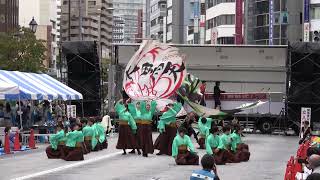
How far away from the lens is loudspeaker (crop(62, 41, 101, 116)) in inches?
1377

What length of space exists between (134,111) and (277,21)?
4547 cm

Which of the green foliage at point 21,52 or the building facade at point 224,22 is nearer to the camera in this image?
the green foliage at point 21,52

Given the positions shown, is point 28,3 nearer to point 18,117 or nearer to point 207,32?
point 207,32

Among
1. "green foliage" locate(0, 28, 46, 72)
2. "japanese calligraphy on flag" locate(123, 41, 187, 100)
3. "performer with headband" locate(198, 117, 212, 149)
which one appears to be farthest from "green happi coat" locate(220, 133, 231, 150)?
"green foliage" locate(0, 28, 46, 72)

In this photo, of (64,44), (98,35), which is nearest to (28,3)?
(98,35)

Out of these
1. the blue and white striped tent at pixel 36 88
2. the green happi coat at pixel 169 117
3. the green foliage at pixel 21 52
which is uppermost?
the green foliage at pixel 21 52

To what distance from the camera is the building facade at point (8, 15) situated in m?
99.1

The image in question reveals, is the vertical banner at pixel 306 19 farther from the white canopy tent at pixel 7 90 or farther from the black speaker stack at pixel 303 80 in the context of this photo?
the white canopy tent at pixel 7 90

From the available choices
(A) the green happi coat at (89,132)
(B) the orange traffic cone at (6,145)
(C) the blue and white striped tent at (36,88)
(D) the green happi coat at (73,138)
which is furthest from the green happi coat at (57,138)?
(C) the blue and white striped tent at (36,88)

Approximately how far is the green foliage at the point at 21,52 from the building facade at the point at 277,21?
20.5 meters

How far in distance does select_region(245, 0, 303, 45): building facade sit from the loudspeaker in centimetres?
3171

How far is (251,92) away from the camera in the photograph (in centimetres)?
3553

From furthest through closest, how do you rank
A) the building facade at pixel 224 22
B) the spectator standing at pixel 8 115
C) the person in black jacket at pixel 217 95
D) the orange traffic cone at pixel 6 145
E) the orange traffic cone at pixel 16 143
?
1. the building facade at pixel 224 22
2. the person in black jacket at pixel 217 95
3. the spectator standing at pixel 8 115
4. the orange traffic cone at pixel 16 143
5. the orange traffic cone at pixel 6 145

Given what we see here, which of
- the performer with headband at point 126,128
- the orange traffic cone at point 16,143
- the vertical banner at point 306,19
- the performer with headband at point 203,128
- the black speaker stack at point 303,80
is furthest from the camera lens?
the vertical banner at point 306,19
